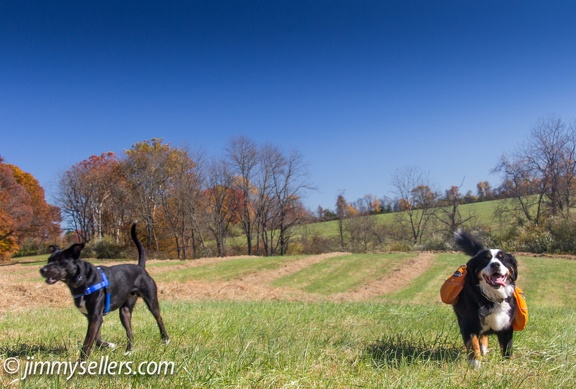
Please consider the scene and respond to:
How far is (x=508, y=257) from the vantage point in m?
4.20

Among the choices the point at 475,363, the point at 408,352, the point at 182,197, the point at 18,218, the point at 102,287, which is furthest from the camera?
the point at 182,197

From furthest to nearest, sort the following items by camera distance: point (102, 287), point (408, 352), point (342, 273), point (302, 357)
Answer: point (342, 273), point (102, 287), point (408, 352), point (302, 357)

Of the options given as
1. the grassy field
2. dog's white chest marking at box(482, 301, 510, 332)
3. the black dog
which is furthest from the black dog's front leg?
dog's white chest marking at box(482, 301, 510, 332)

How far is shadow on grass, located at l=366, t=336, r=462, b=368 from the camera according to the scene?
365cm

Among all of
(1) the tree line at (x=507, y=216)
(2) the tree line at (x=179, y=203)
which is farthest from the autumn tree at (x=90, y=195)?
(1) the tree line at (x=507, y=216)

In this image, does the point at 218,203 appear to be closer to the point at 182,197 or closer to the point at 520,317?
the point at 182,197

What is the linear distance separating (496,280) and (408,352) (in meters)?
1.13

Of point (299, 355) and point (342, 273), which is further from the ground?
point (299, 355)

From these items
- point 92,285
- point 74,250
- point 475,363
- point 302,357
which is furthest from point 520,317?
point 74,250

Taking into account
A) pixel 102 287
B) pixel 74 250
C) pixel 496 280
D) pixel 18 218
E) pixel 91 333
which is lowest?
pixel 91 333

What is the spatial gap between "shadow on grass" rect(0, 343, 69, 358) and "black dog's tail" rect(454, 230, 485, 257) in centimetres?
450

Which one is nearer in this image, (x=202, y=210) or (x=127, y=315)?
(x=127, y=315)

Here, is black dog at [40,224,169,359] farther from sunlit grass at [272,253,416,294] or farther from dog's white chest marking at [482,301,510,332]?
sunlit grass at [272,253,416,294]

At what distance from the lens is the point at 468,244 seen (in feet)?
16.4
